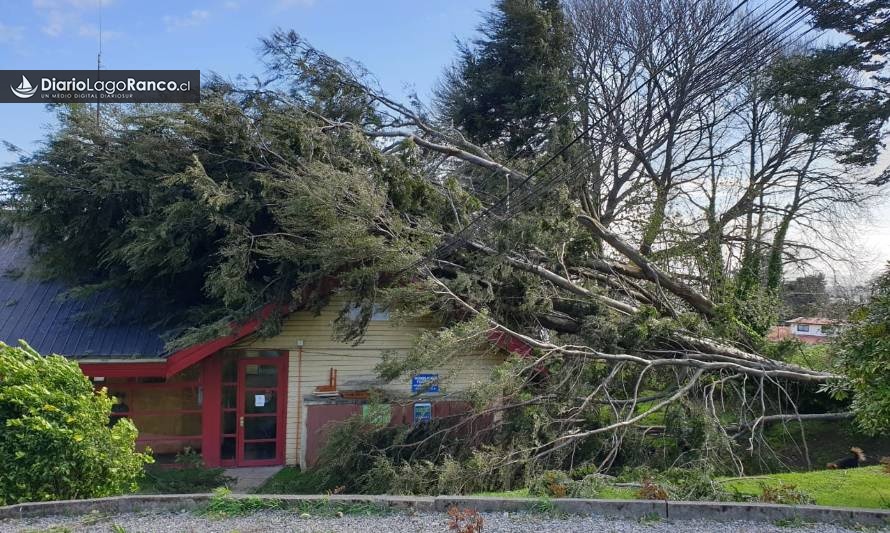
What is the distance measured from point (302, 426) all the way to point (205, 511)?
6434mm

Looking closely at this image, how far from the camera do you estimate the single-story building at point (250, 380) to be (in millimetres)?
11547

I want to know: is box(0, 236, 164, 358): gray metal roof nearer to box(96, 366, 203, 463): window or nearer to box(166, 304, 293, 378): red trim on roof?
box(166, 304, 293, 378): red trim on roof

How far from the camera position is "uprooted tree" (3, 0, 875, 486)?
31.4 ft

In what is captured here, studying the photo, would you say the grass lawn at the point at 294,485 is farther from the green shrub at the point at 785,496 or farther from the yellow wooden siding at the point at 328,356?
the green shrub at the point at 785,496

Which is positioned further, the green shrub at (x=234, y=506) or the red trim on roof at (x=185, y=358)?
the red trim on roof at (x=185, y=358)

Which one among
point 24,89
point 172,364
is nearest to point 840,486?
point 172,364

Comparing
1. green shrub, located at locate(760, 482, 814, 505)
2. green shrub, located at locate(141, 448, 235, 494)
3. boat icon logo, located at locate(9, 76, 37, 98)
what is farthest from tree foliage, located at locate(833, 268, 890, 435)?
boat icon logo, located at locate(9, 76, 37, 98)

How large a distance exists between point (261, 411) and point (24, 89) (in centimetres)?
746

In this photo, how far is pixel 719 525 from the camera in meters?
5.34

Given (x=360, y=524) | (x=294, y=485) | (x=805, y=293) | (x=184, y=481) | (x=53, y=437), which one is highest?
(x=805, y=293)

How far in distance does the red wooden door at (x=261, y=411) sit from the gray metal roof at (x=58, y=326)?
1.78m

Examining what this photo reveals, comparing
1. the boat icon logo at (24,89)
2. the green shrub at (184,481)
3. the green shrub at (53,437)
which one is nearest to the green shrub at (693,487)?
the green shrub at (53,437)

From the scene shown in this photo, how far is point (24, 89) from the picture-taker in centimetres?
1214

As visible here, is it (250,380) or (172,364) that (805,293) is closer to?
(250,380)
